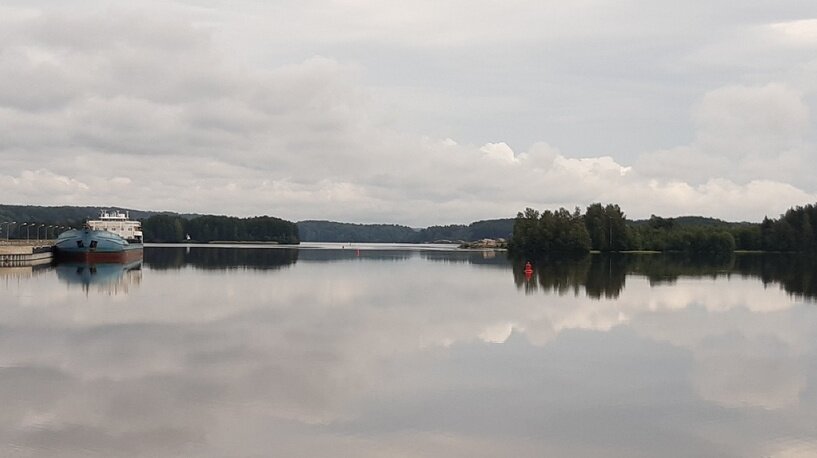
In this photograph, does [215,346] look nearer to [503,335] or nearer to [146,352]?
[146,352]

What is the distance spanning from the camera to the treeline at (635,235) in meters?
154

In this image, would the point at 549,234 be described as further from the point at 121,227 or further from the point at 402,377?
the point at 402,377

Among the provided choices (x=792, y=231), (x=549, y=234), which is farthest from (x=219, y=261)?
(x=792, y=231)

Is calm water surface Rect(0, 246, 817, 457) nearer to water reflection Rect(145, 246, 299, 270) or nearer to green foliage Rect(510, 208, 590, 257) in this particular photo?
water reflection Rect(145, 246, 299, 270)

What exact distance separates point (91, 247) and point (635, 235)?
114498 mm

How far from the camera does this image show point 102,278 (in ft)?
215

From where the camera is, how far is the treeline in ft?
507

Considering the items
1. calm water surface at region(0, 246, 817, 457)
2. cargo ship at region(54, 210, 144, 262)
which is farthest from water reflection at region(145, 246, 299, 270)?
calm water surface at region(0, 246, 817, 457)

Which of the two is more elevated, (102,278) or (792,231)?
(792,231)

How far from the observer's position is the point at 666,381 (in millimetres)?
23969

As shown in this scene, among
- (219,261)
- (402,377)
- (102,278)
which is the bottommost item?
(402,377)

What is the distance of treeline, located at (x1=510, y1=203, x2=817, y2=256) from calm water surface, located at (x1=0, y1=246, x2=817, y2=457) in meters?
106

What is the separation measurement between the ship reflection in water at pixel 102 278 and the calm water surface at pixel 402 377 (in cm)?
715

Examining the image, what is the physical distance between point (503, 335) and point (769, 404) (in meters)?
13.8
